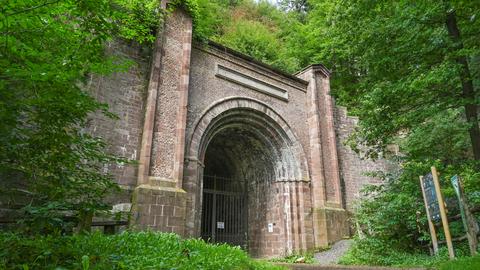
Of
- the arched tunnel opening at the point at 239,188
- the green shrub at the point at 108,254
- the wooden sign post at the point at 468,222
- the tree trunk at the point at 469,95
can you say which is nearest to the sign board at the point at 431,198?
the wooden sign post at the point at 468,222

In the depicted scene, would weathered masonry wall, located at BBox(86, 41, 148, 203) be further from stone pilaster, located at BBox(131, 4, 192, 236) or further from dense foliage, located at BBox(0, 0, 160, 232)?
dense foliage, located at BBox(0, 0, 160, 232)

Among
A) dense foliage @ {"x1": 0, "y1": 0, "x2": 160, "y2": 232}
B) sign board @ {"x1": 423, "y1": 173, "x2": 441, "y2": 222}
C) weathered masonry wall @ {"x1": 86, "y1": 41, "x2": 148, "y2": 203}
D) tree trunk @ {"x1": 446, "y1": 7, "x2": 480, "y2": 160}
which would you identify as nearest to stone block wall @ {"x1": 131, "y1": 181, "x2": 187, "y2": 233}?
weathered masonry wall @ {"x1": 86, "y1": 41, "x2": 148, "y2": 203}

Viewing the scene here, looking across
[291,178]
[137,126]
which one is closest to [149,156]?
[137,126]

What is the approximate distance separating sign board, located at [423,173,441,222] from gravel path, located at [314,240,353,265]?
3.36m

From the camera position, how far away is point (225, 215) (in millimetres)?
12891

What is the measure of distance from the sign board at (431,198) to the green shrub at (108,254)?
356cm

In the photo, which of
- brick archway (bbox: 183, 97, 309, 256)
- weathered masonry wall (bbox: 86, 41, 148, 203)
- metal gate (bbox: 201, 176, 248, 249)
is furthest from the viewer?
metal gate (bbox: 201, 176, 248, 249)

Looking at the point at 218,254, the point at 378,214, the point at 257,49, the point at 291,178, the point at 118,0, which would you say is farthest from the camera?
the point at 257,49

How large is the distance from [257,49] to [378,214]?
13.8m

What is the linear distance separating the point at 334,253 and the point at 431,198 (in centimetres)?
448

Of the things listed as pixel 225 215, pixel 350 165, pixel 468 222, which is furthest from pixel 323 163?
pixel 468 222

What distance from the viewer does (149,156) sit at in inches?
326

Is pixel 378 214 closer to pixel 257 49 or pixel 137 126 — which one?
pixel 137 126

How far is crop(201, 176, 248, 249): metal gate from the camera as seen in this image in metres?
12.4
